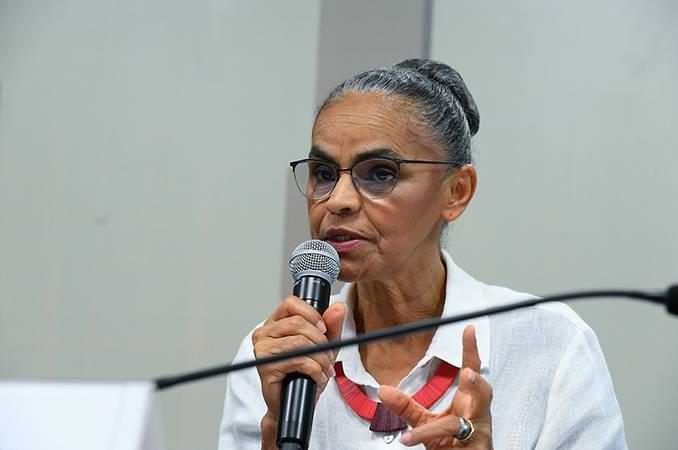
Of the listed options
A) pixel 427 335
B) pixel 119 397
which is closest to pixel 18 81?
pixel 427 335

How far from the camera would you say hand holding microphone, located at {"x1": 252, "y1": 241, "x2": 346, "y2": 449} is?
4.09 feet

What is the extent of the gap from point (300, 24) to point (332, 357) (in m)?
1.50

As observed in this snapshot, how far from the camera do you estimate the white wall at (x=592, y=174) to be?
94.3 inches

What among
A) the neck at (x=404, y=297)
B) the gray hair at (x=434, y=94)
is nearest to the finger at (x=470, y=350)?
the neck at (x=404, y=297)

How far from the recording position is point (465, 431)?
55.5 inches

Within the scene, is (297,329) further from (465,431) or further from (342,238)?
(342,238)

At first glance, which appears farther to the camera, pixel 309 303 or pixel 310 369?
pixel 309 303

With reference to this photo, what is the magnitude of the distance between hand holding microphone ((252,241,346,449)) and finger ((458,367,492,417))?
185mm

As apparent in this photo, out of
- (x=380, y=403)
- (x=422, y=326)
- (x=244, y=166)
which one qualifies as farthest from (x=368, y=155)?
(x=244, y=166)

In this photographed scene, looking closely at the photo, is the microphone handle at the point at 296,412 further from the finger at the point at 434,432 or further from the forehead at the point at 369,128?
the forehead at the point at 369,128

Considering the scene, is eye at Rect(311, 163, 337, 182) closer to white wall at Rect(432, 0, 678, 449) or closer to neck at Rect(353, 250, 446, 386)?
neck at Rect(353, 250, 446, 386)

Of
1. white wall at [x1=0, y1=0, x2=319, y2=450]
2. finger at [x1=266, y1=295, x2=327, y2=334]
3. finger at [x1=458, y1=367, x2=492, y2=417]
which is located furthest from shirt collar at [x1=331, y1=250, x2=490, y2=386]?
white wall at [x1=0, y1=0, x2=319, y2=450]

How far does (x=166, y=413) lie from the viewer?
263 centimetres

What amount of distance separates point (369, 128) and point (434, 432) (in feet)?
2.01
